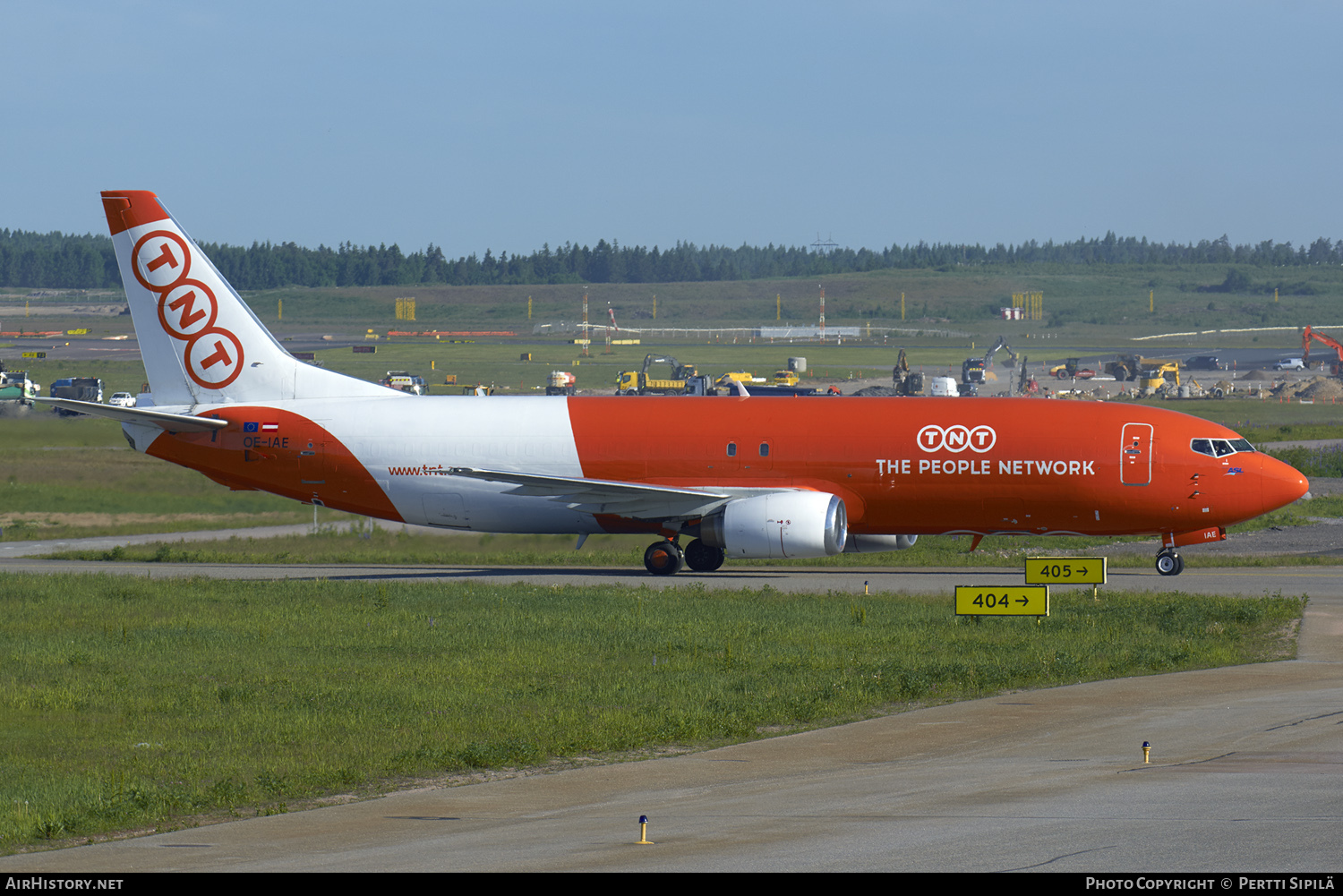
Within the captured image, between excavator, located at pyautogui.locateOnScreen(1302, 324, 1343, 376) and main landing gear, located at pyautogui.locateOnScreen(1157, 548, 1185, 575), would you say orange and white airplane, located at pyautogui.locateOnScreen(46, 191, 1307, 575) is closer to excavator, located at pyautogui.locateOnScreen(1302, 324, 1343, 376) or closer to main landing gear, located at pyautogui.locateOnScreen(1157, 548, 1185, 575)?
main landing gear, located at pyautogui.locateOnScreen(1157, 548, 1185, 575)

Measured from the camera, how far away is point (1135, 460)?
38.3 meters

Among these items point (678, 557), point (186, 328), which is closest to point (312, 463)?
point (186, 328)

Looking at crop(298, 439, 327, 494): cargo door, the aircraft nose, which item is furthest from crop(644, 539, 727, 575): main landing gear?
the aircraft nose

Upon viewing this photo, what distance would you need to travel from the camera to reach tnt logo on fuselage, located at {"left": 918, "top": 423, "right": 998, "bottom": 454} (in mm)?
38688

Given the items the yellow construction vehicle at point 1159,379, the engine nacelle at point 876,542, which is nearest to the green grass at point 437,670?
the engine nacelle at point 876,542

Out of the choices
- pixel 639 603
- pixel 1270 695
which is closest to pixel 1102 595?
pixel 639 603

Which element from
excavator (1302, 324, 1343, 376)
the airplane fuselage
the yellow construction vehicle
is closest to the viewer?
the airplane fuselage

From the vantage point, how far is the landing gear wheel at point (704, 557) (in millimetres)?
41625

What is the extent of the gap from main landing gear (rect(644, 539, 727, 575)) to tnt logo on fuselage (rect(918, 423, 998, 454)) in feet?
21.1

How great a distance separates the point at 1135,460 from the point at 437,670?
68.8 feet

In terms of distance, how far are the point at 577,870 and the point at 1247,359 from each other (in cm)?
16978

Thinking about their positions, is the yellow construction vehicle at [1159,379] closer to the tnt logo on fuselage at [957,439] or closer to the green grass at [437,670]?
the tnt logo on fuselage at [957,439]

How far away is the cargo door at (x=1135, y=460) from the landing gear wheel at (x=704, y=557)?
35.7 feet

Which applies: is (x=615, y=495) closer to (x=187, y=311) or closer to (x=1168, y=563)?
(x=187, y=311)
